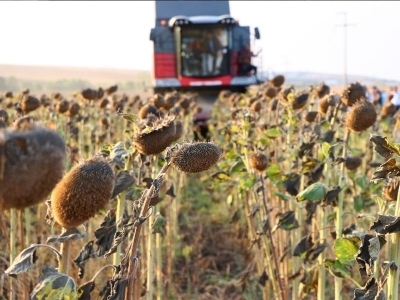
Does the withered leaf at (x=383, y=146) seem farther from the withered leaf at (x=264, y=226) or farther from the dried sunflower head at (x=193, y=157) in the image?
the withered leaf at (x=264, y=226)

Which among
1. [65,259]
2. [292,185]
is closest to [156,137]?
[65,259]

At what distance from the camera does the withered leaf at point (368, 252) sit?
1738 millimetres

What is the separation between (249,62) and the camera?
15.1 meters

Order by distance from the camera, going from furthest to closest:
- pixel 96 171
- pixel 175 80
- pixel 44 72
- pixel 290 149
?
pixel 44 72 < pixel 175 80 < pixel 290 149 < pixel 96 171

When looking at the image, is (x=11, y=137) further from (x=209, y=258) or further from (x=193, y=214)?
(x=193, y=214)

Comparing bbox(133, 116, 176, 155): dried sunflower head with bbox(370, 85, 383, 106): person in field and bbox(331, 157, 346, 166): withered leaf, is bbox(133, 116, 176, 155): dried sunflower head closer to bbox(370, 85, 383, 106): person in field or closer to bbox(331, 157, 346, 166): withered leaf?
bbox(331, 157, 346, 166): withered leaf

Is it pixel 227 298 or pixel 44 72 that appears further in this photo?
pixel 44 72

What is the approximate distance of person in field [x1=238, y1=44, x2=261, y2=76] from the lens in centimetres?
1509

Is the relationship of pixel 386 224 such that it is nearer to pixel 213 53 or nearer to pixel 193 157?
pixel 193 157

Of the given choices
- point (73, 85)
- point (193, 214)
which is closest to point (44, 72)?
point (73, 85)

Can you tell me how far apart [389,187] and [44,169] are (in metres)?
1.45

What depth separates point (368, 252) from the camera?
1.79m

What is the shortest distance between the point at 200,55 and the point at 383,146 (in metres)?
13.7

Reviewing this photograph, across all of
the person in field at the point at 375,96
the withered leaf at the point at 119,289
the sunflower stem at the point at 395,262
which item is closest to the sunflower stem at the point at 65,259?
the withered leaf at the point at 119,289
